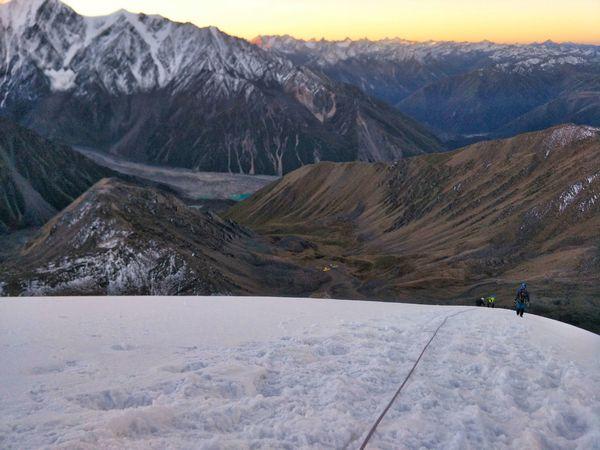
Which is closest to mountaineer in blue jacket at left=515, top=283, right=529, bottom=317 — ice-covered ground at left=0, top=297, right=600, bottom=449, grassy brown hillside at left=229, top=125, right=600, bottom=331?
ice-covered ground at left=0, top=297, right=600, bottom=449

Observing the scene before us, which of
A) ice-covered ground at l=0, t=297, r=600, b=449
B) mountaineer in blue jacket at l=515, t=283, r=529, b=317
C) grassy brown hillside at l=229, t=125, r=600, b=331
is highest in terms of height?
ice-covered ground at l=0, t=297, r=600, b=449

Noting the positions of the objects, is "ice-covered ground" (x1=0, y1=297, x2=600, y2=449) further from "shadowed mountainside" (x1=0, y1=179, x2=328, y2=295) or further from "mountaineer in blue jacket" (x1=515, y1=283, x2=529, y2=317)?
"shadowed mountainside" (x1=0, y1=179, x2=328, y2=295)

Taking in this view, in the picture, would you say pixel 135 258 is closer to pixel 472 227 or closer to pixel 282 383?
pixel 282 383

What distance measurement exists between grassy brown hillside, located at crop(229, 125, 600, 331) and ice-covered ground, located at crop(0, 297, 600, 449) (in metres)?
25.1

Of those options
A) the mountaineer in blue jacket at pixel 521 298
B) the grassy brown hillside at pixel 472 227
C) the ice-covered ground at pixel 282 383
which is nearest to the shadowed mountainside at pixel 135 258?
the grassy brown hillside at pixel 472 227

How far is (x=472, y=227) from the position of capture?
221 feet

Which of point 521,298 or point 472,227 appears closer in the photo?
point 521,298

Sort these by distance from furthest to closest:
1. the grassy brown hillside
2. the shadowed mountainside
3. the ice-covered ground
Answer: the grassy brown hillside, the shadowed mountainside, the ice-covered ground

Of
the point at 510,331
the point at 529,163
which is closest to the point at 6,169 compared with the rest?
the point at 529,163

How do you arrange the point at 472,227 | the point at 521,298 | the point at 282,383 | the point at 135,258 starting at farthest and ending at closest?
the point at 472,227 < the point at 135,258 < the point at 521,298 < the point at 282,383

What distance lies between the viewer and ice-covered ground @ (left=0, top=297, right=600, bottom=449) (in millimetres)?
7512

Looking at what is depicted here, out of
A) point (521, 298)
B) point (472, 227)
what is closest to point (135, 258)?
point (521, 298)

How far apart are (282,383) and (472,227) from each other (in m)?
61.6

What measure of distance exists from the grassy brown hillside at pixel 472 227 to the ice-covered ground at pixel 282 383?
2506 cm
